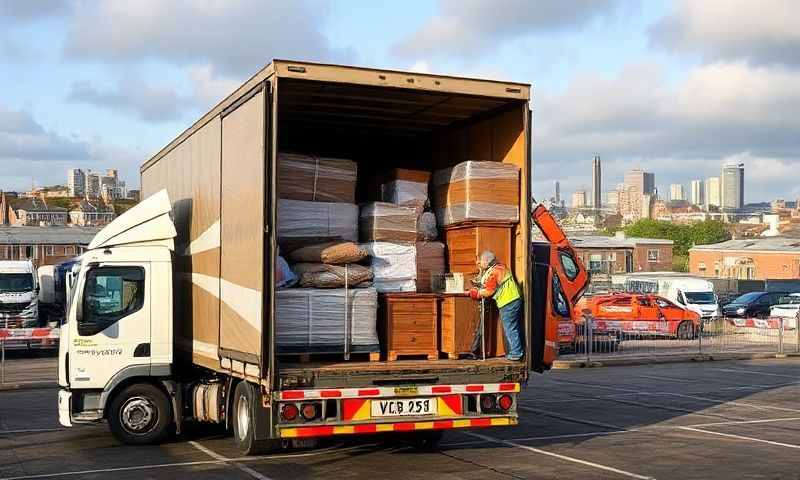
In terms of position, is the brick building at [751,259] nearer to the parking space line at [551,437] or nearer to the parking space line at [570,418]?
the parking space line at [570,418]

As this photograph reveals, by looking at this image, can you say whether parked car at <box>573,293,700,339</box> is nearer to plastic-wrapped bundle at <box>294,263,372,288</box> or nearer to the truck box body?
the truck box body

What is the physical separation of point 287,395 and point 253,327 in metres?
0.80

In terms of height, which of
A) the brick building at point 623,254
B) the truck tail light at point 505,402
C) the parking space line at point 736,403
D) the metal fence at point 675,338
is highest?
the brick building at point 623,254

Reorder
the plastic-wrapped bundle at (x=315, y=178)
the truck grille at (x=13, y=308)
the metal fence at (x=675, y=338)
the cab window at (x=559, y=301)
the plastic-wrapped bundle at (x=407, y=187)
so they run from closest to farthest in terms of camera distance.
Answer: the plastic-wrapped bundle at (x=315, y=178), the plastic-wrapped bundle at (x=407, y=187), the cab window at (x=559, y=301), the metal fence at (x=675, y=338), the truck grille at (x=13, y=308)

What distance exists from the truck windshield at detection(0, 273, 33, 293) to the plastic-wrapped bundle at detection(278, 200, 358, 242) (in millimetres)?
24530

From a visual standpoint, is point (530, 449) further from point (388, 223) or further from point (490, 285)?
point (388, 223)

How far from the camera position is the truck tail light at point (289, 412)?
33.9ft

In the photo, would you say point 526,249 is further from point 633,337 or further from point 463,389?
point 633,337

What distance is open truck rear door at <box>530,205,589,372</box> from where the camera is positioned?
13.2 m

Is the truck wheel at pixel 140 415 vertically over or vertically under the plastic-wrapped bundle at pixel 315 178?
under

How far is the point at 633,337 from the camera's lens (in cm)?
3000

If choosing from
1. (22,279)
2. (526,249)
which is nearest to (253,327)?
(526,249)

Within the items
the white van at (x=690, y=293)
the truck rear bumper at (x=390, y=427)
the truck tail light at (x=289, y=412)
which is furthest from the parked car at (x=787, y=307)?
the truck tail light at (x=289, y=412)

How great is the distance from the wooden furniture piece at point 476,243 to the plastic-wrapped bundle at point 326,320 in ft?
4.18
